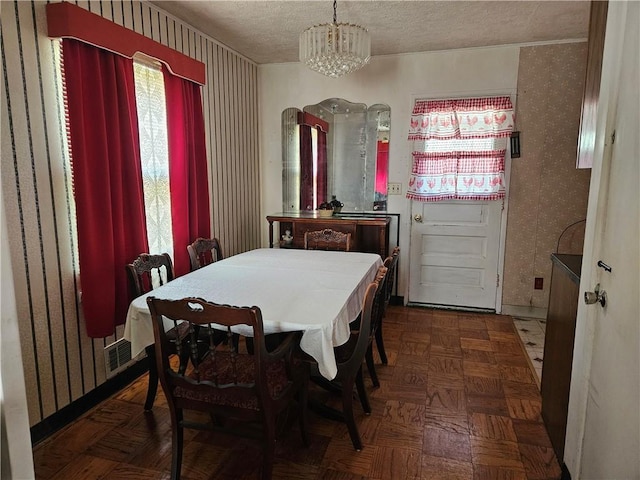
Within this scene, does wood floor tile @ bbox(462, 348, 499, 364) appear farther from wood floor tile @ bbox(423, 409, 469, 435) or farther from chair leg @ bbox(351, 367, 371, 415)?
chair leg @ bbox(351, 367, 371, 415)

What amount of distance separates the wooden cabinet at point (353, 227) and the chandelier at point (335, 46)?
1426mm

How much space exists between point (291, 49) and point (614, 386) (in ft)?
11.1

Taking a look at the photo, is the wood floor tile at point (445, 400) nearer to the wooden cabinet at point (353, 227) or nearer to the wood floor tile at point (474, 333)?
the wood floor tile at point (474, 333)

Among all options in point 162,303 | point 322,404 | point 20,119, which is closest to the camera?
point 162,303

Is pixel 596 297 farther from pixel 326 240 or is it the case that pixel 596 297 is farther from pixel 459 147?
pixel 459 147

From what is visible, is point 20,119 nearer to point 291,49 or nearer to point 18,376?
point 18,376

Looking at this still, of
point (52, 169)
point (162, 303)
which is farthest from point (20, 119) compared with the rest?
point (162, 303)

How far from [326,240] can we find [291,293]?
4.72 feet

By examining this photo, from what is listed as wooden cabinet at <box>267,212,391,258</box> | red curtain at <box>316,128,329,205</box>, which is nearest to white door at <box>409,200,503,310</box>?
wooden cabinet at <box>267,212,391,258</box>

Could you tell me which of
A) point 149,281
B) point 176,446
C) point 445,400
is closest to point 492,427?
point 445,400

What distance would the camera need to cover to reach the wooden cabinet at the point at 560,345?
Result: 1.70 m

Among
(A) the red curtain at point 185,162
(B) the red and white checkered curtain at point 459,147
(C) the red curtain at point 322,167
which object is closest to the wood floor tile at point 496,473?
(A) the red curtain at point 185,162

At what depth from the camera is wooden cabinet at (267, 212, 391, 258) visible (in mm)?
3607

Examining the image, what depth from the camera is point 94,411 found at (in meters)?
2.23
